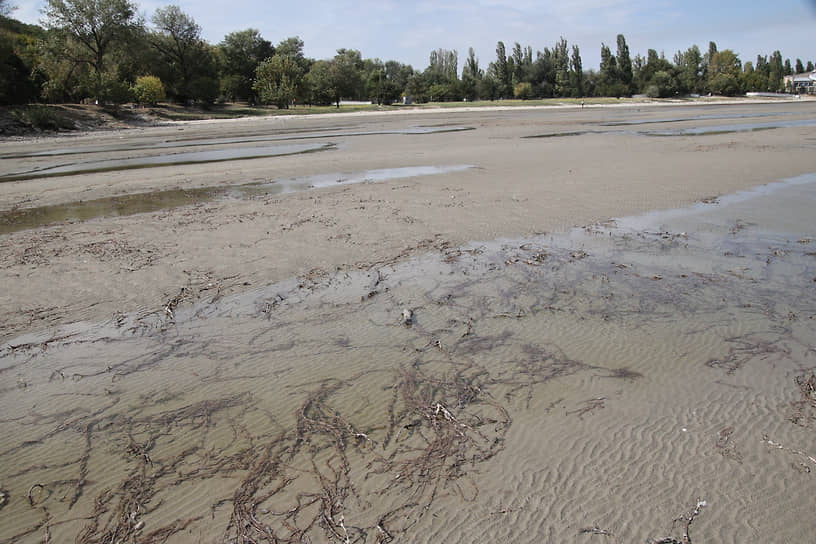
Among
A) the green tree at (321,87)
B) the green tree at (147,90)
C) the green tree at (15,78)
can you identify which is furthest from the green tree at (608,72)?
the green tree at (15,78)

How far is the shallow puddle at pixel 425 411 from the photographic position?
300 centimetres

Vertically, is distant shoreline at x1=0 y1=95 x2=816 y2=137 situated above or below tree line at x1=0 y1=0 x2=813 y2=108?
below

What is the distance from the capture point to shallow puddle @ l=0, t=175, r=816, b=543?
300 cm

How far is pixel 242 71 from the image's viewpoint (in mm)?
79438

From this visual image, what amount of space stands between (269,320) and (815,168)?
16383 millimetres

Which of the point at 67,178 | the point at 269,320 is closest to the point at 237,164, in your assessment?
the point at 67,178

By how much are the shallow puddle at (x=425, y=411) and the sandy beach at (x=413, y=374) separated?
0.02 m

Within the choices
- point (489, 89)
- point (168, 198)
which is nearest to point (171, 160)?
point (168, 198)

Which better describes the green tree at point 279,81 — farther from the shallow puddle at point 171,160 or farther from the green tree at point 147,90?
the shallow puddle at point 171,160

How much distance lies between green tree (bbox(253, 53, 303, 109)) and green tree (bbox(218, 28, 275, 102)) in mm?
6059

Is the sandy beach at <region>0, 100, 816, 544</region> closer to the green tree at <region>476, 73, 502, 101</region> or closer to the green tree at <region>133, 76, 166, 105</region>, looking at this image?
the green tree at <region>133, 76, 166, 105</region>

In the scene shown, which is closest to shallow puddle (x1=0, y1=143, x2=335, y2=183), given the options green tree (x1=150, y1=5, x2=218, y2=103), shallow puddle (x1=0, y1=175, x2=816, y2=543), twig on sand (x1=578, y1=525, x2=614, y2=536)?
shallow puddle (x1=0, y1=175, x2=816, y2=543)

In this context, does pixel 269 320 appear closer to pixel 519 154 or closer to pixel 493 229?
pixel 493 229

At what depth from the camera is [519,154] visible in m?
19.3
